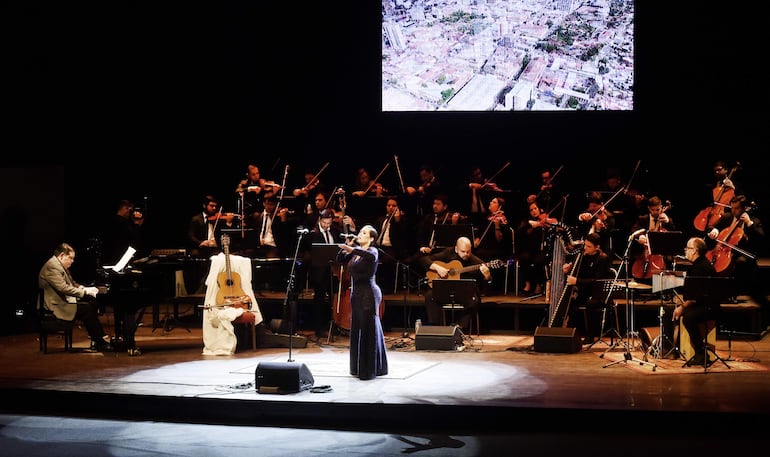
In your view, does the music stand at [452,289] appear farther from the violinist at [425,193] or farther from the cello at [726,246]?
the cello at [726,246]

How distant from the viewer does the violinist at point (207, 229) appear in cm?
1185

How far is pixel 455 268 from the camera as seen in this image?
10.6m

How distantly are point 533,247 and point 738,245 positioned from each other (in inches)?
101

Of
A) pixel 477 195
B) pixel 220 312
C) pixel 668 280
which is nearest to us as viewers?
pixel 668 280

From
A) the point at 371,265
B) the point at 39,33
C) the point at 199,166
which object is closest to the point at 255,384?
the point at 371,265

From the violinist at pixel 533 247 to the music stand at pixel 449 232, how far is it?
1.22m

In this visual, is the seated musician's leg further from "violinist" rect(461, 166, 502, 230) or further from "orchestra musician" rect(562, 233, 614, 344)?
"orchestra musician" rect(562, 233, 614, 344)

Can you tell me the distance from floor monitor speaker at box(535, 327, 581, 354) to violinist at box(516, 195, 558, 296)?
6.00ft

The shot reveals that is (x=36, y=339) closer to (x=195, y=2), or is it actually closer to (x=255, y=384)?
(x=255, y=384)

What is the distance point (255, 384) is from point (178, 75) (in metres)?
7.31

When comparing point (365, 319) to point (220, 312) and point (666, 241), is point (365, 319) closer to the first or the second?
point (220, 312)

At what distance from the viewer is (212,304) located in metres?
9.59

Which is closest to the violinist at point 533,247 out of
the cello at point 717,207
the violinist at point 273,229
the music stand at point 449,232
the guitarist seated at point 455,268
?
the guitarist seated at point 455,268

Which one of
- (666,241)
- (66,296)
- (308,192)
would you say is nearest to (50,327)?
(66,296)
